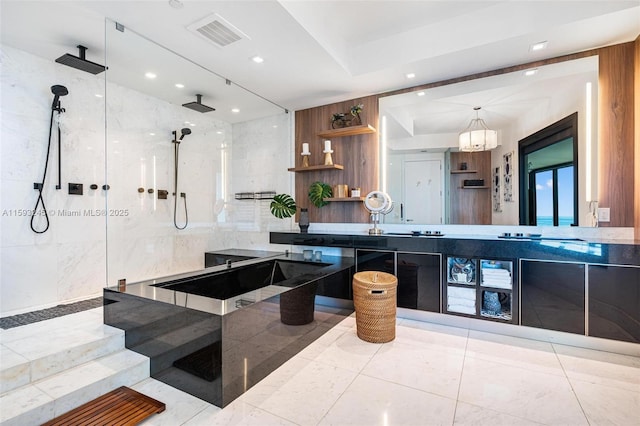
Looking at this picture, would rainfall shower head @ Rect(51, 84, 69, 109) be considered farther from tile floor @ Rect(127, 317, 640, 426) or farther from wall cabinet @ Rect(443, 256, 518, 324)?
wall cabinet @ Rect(443, 256, 518, 324)

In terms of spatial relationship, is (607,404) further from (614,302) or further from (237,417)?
(237,417)

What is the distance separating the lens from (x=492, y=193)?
9.99 ft

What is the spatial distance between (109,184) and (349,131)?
2709mm

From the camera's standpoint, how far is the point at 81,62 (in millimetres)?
2750

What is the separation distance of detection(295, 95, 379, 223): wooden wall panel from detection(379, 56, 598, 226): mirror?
0.15 metres

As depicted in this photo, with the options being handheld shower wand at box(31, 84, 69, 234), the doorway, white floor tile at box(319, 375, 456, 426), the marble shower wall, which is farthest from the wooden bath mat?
the doorway

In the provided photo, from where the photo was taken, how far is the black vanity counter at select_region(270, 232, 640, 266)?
2.28 meters

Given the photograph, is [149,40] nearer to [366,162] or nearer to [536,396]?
[366,162]

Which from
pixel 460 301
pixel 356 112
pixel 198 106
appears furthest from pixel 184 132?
pixel 460 301

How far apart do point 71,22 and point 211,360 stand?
270 centimetres

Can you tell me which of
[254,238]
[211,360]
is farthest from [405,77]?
[211,360]

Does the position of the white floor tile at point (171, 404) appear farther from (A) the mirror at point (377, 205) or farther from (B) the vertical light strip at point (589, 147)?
(B) the vertical light strip at point (589, 147)

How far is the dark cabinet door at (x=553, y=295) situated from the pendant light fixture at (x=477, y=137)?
1.19 meters

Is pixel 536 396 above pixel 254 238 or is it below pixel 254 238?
below
